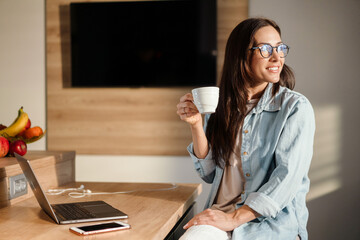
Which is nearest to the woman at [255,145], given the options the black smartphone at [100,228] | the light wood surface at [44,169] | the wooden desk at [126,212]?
the wooden desk at [126,212]

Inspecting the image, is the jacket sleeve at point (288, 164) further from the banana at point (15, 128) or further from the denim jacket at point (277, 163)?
the banana at point (15, 128)

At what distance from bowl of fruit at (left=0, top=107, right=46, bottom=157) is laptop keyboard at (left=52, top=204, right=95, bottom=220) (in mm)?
424

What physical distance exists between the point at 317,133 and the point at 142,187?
2.02 metres

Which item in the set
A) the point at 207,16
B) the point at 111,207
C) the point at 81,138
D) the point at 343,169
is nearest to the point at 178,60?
the point at 207,16

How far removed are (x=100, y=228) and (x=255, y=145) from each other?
0.64 metres

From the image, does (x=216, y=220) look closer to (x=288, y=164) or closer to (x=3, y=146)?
(x=288, y=164)

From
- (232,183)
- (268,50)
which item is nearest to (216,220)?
(232,183)

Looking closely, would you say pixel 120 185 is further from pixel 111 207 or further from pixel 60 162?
pixel 111 207

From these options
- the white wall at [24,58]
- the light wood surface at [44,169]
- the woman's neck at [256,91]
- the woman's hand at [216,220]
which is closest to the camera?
the woman's hand at [216,220]

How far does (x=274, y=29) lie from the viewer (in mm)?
1557

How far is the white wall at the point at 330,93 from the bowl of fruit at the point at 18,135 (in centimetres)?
225

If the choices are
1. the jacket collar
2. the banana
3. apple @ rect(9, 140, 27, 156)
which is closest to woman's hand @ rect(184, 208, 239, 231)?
the jacket collar

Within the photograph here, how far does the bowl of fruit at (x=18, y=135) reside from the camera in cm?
171

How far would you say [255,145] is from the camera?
1.50m
